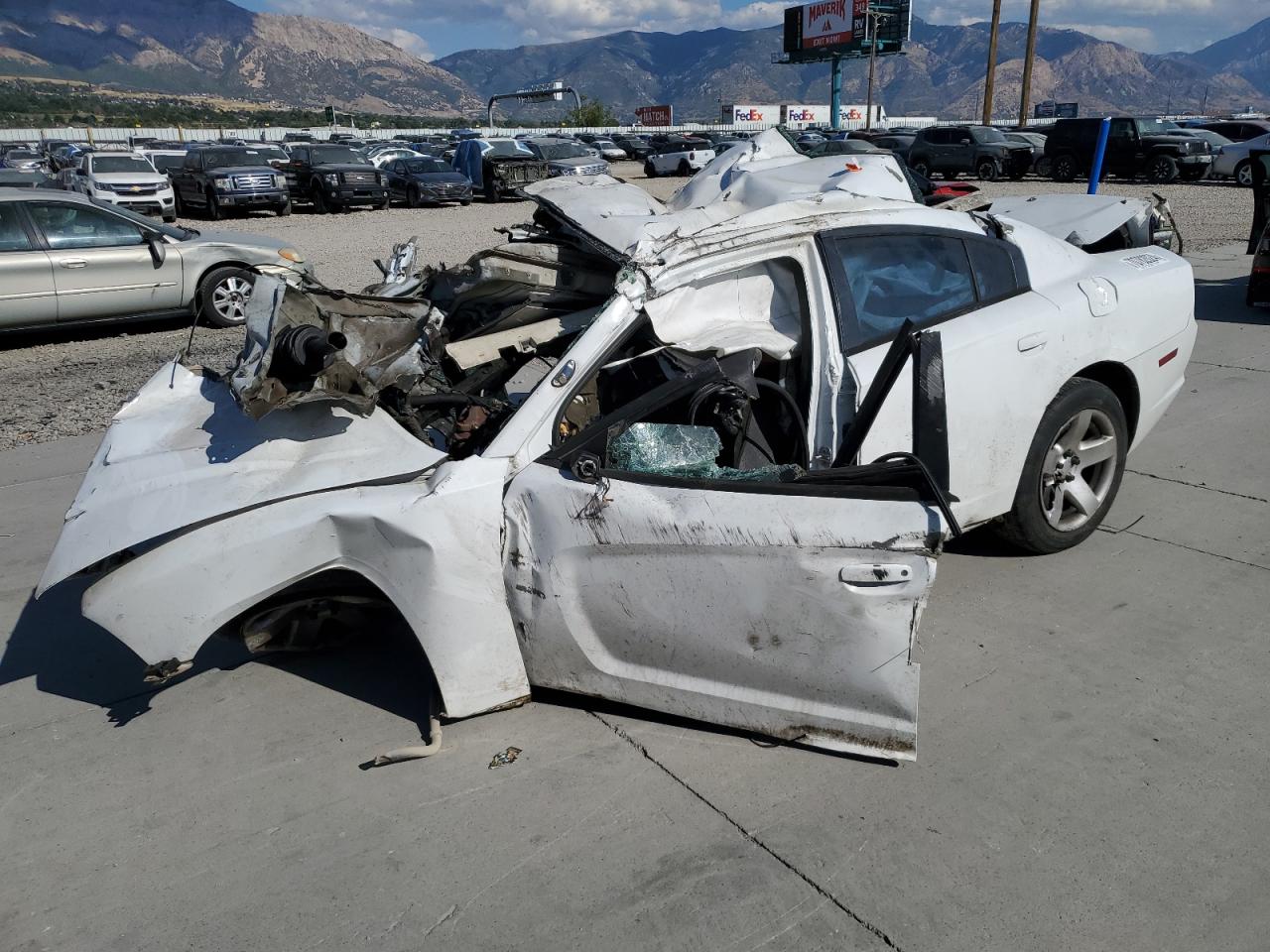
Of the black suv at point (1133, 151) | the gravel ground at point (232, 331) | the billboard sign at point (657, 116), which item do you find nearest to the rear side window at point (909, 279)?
the gravel ground at point (232, 331)

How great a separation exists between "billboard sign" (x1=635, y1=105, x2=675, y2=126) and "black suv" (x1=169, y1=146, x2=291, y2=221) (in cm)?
6150

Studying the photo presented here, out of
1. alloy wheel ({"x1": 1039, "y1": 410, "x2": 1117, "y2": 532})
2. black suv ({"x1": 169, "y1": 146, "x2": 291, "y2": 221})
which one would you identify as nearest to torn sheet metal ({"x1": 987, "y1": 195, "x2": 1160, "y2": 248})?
alloy wheel ({"x1": 1039, "y1": 410, "x2": 1117, "y2": 532})

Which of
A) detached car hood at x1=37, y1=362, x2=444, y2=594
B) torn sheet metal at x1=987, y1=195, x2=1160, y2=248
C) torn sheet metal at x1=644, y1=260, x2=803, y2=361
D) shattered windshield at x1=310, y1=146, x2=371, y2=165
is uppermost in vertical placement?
shattered windshield at x1=310, y1=146, x2=371, y2=165

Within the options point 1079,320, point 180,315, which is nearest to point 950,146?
point 180,315

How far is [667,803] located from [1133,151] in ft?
89.4

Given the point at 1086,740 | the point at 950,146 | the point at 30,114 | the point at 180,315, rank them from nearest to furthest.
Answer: the point at 1086,740 < the point at 180,315 < the point at 950,146 < the point at 30,114

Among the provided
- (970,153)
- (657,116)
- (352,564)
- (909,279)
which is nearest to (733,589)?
(352,564)

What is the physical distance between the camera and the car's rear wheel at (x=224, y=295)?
10.3m

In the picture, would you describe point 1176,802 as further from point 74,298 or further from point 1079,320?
point 74,298

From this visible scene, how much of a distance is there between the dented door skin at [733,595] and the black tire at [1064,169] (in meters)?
27.1

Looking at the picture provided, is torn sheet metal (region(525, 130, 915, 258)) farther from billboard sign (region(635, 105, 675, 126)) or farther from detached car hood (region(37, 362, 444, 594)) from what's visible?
billboard sign (region(635, 105, 675, 126))

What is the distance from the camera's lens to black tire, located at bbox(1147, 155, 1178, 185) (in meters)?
24.8

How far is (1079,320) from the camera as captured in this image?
4.07 meters

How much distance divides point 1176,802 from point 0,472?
6.60 meters
